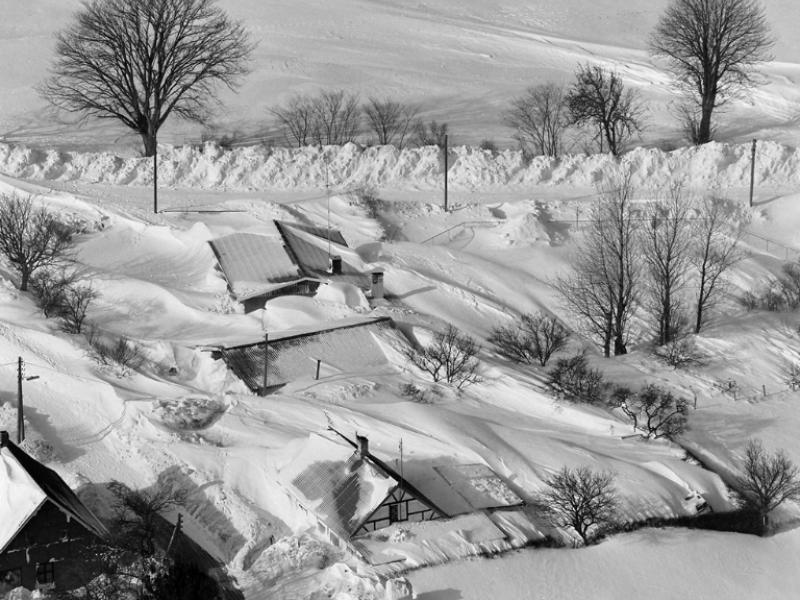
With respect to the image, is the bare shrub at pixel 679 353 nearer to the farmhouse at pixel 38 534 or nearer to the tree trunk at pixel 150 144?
the farmhouse at pixel 38 534

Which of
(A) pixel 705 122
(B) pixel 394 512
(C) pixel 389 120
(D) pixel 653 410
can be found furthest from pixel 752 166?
(B) pixel 394 512

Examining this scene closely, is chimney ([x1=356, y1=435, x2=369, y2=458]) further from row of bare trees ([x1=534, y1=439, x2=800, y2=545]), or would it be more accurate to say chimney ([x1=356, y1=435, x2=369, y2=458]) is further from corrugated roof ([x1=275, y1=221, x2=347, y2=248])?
corrugated roof ([x1=275, y1=221, x2=347, y2=248])

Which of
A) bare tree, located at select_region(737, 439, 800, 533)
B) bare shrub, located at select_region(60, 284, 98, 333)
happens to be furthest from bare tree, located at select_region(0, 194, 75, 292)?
bare tree, located at select_region(737, 439, 800, 533)

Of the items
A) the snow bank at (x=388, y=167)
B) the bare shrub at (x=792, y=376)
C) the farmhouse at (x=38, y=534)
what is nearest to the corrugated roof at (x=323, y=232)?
the snow bank at (x=388, y=167)

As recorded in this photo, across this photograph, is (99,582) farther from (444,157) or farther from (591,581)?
(444,157)

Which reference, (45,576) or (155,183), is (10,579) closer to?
(45,576)

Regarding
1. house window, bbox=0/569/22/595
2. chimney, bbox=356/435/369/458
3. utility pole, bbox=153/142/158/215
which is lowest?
house window, bbox=0/569/22/595

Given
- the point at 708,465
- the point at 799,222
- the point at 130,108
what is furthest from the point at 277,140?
the point at 708,465
